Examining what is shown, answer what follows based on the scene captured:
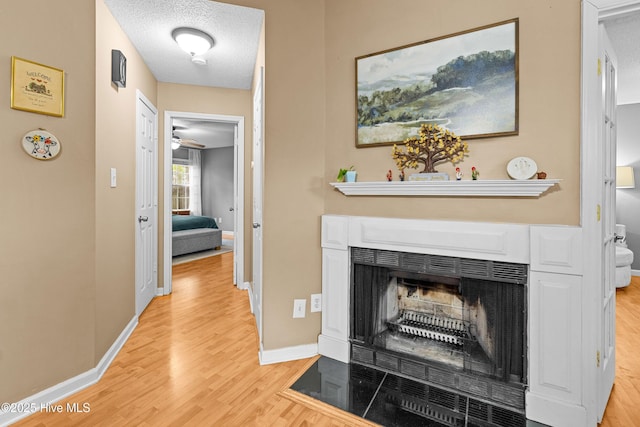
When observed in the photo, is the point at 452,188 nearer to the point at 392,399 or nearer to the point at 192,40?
the point at 392,399

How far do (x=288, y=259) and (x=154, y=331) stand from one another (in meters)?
1.48

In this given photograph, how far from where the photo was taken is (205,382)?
6.72 ft

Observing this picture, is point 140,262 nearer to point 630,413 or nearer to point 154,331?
point 154,331

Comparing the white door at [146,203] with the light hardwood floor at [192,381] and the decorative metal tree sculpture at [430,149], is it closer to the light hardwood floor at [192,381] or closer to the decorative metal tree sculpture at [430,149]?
the light hardwood floor at [192,381]

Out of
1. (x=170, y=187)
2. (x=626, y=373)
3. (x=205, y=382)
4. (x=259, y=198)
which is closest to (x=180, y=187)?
(x=170, y=187)

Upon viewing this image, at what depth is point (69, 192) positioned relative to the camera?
1.94 metres

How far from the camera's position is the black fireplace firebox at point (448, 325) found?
1.77m

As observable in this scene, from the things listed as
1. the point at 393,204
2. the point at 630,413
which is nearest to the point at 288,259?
the point at 393,204

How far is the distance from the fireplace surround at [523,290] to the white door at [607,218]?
0.62 feet

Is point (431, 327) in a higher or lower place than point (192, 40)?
lower

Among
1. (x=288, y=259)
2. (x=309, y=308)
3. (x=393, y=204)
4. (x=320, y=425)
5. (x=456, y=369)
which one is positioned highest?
(x=393, y=204)

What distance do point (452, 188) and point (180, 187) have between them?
8.47 meters

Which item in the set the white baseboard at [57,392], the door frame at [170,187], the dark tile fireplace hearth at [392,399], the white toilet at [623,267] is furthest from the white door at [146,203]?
the white toilet at [623,267]

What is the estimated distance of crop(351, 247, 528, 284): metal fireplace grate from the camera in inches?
69.2
